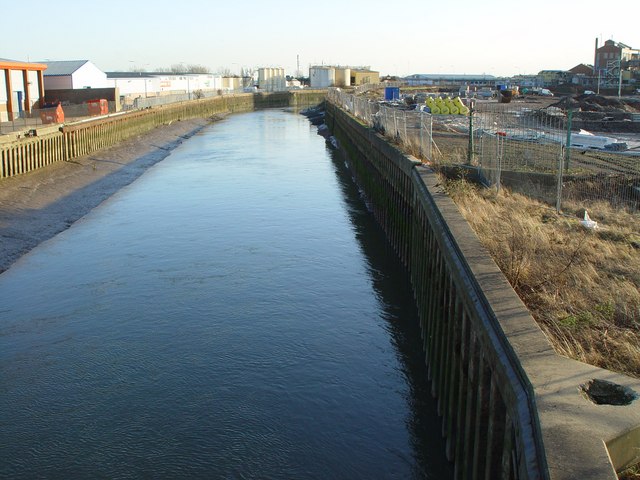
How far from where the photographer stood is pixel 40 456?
1181 cm

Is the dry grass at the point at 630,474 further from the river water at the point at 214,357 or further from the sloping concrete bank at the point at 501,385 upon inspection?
the river water at the point at 214,357

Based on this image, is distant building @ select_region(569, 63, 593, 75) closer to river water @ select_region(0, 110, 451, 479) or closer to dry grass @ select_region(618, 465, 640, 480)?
river water @ select_region(0, 110, 451, 479)

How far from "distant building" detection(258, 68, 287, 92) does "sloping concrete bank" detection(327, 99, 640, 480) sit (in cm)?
16027

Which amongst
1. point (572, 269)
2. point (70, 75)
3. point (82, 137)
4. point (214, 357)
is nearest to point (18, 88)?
point (82, 137)

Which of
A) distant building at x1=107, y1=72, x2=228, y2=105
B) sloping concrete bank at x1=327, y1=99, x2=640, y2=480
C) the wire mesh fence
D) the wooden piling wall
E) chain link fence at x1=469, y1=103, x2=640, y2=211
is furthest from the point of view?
distant building at x1=107, y1=72, x2=228, y2=105

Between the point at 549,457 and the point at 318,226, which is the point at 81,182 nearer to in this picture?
the point at 318,226

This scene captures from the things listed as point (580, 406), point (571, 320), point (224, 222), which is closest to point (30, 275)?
point (224, 222)

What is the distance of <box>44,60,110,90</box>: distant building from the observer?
74.8 metres

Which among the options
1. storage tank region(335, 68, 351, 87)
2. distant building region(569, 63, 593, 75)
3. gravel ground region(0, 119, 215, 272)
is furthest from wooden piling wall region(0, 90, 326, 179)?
distant building region(569, 63, 593, 75)

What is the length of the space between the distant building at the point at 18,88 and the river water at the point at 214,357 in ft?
96.1

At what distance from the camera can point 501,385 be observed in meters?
7.75

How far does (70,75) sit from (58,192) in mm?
43580

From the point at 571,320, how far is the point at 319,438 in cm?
475

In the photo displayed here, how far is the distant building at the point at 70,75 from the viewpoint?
7475 cm
